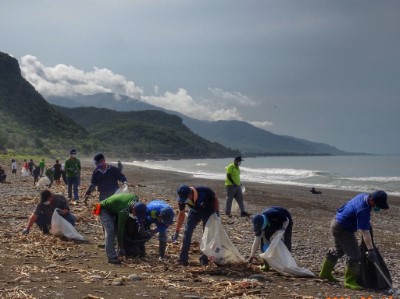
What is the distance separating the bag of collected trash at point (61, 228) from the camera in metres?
10.8

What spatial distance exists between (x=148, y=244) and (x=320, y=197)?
20.3 metres

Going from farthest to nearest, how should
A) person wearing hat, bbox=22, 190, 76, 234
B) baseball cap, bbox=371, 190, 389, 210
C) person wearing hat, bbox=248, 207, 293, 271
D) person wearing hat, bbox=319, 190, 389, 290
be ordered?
person wearing hat, bbox=22, 190, 76, 234 < person wearing hat, bbox=248, 207, 293, 271 < person wearing hat, bbox=319, 190, 389, 290 < baseball cap, bbox=371, 190, 389, 210

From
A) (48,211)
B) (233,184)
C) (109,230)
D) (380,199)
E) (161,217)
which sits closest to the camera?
(380,199)

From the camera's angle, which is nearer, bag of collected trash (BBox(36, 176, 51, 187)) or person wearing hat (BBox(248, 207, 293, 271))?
person wearing hat (BBox(248, 207, 293, 271))

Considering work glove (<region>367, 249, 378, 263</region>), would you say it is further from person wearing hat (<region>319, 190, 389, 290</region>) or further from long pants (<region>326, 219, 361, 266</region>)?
long pants (<region>326, 219, 361, 266</region>)

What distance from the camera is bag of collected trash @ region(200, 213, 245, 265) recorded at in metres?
8.64

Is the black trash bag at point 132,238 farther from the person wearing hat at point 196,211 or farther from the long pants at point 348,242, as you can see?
the long pants at point 348,242

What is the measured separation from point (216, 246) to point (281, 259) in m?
1.17

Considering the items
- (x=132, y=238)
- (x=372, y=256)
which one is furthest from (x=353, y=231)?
(x=132, y=238)

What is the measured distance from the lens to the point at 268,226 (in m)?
8.75

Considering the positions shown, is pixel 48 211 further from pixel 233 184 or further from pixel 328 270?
pixel 233 184

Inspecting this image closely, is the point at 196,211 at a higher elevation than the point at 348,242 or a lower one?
higher

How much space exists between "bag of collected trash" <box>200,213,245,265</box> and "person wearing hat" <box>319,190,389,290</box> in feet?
5.27

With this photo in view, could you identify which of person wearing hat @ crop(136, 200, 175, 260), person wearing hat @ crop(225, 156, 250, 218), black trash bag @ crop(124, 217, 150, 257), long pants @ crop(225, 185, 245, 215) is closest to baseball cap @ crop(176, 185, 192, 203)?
person wearing hat @ crop(136, 200, 175, 260)
